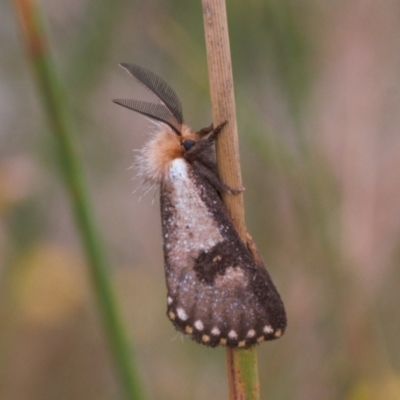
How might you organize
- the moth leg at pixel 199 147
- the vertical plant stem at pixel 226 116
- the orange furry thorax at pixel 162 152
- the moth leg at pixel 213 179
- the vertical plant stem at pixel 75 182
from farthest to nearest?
the orange furry thorax at pixel 162 152, the moth leg at pixel 199 147, the moth leg at pixel 213 179, the vertical plant stem at pixel 226 116, the vertical plant stem at pixel 75 182

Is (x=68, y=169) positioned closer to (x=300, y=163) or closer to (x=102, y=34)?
(x=300, y=163)

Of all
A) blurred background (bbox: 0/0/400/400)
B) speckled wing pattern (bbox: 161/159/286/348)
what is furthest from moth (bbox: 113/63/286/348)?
blurred background (bbox: 0/0/400/400)

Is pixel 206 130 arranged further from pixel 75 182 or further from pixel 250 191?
pixel 250 191

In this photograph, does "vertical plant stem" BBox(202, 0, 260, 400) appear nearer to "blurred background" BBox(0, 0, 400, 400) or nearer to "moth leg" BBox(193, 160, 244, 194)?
"moth leg" BBox(193, 160, 244, 194)

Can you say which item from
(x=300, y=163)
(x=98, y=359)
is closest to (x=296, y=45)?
(x=300, y=163)

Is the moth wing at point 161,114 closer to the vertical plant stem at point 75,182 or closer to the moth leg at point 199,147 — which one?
the moth leg at point 199,147

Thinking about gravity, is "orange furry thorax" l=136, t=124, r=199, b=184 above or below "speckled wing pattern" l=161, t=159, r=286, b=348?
above

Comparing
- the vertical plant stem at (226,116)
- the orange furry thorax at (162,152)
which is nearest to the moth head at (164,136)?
the orange furry thorax at (162,152)
